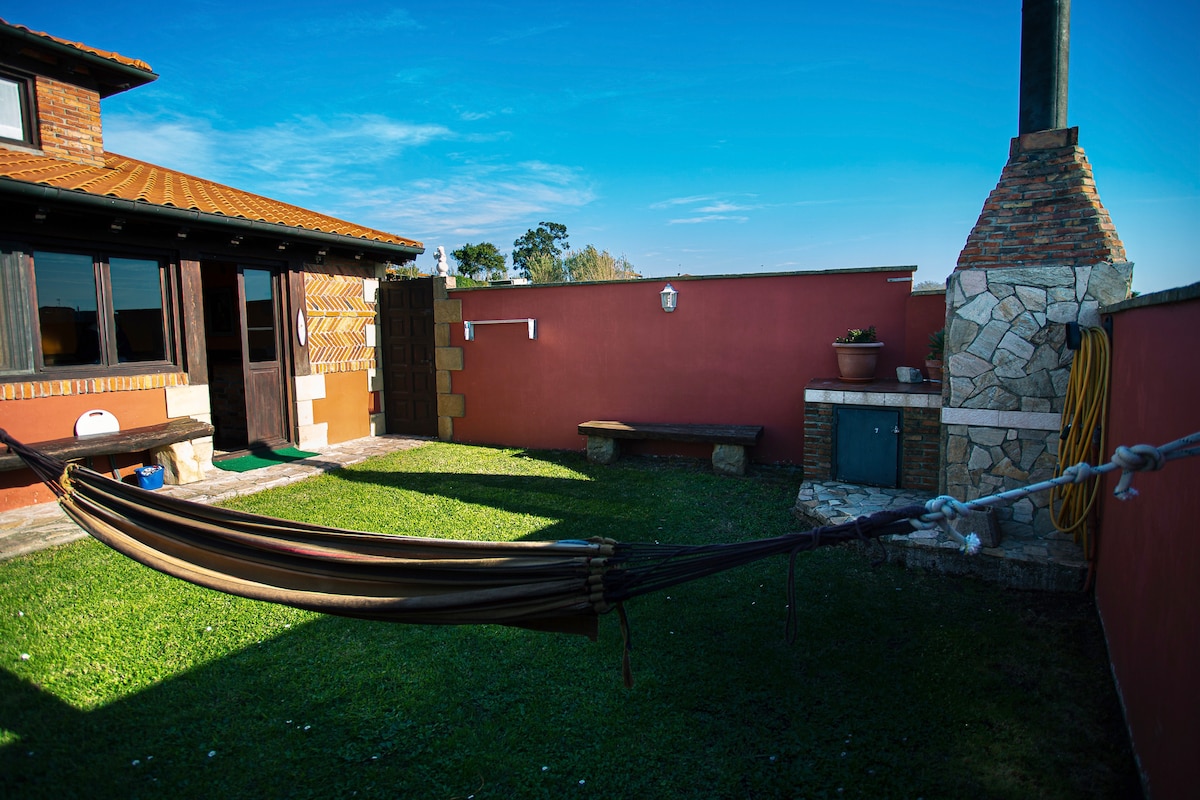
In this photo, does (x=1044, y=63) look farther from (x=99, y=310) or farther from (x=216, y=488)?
(x=99, y=310)

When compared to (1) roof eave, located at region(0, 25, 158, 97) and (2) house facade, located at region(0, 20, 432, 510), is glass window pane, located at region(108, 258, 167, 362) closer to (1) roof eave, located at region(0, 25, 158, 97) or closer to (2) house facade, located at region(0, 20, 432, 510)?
(2) house facade, located at region(0, 20, 432, 510)

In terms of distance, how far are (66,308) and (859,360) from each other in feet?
23.4

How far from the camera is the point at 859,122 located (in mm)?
10328

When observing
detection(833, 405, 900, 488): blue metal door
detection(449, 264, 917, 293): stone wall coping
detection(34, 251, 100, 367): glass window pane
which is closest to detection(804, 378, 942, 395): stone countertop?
detection(833, 405, 900, 488): blue metal door

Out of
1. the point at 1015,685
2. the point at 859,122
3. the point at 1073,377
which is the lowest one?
the point at 1015,685

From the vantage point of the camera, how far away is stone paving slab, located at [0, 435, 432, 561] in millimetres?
4477

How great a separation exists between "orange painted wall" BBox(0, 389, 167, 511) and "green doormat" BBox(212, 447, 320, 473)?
0.83m

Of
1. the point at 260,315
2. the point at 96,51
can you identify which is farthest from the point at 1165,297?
the point at 96,51

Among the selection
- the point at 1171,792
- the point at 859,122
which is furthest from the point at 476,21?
the point at 1171,792

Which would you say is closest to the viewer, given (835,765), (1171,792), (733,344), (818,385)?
(1171,792)

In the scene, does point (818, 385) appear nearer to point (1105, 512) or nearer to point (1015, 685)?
point (1105, 512)

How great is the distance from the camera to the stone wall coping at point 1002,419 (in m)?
4.07

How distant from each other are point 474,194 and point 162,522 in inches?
678

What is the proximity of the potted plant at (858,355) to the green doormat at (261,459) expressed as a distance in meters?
5.97
